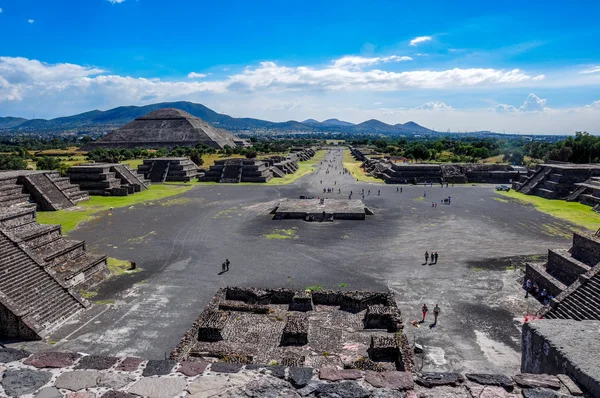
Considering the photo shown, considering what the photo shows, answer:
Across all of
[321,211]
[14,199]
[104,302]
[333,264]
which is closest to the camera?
[104,302]

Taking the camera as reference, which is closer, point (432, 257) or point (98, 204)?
point (432, 257)

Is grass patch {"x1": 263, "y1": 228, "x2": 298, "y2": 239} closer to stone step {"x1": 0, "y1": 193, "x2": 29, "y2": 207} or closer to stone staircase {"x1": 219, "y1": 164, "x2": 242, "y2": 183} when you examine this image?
stone step {"x1": 0, "y1": 193, "x2": 29, "y2": 207}

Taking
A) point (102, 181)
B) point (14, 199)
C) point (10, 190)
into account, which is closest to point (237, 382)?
point (14, 199)

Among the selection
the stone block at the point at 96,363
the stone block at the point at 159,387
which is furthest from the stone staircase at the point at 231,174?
the stone block at the point at 159,387

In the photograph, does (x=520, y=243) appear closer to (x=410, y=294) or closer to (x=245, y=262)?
(x=410, y=294)

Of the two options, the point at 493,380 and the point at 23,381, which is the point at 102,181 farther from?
the point at 493,380

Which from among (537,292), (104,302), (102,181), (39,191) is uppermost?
(102,181)

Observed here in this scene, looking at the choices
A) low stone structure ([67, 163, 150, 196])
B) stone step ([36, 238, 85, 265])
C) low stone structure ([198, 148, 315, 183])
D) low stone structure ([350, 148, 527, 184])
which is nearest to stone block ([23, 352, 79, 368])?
stone step ([36, 238, 85, 265])
